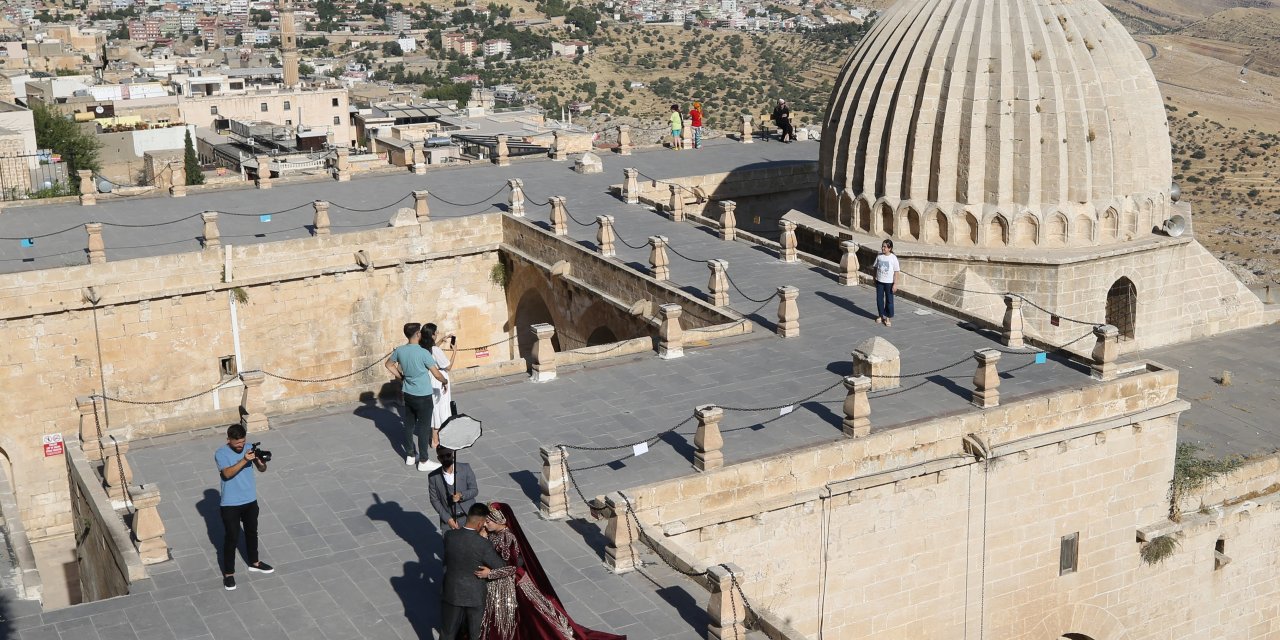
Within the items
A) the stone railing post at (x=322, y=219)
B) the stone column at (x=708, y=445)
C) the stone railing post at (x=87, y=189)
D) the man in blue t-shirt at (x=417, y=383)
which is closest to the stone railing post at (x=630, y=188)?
the stone railing post at (x=322, y=219)

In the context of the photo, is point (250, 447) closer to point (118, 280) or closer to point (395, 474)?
point (395, 474)

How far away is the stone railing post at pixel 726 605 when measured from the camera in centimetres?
1375

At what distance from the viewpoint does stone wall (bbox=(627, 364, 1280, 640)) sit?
1808 cm

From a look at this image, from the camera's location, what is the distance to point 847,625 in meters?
19.1

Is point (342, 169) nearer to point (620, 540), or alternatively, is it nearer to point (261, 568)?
point (261, 568)

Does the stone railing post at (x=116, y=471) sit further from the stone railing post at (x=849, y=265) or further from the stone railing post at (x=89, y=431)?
the stone railing post at (x=849, y=265)

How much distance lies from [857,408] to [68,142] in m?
44.7

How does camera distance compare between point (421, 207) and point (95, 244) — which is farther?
point (421, 207)

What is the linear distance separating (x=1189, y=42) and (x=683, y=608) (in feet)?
412

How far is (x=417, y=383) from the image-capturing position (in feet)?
59.4

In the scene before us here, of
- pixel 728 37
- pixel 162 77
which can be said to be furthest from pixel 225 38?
pixel 162 77

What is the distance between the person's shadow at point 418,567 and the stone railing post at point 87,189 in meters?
17.8

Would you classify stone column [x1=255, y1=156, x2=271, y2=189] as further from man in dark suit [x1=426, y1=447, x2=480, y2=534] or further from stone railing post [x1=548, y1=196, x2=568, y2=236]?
man in dark suit [x1=426, y1=447, x2=480, y2=534]

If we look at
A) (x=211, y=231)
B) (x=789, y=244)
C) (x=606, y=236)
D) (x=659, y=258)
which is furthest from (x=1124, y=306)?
(x=211, y=231)
